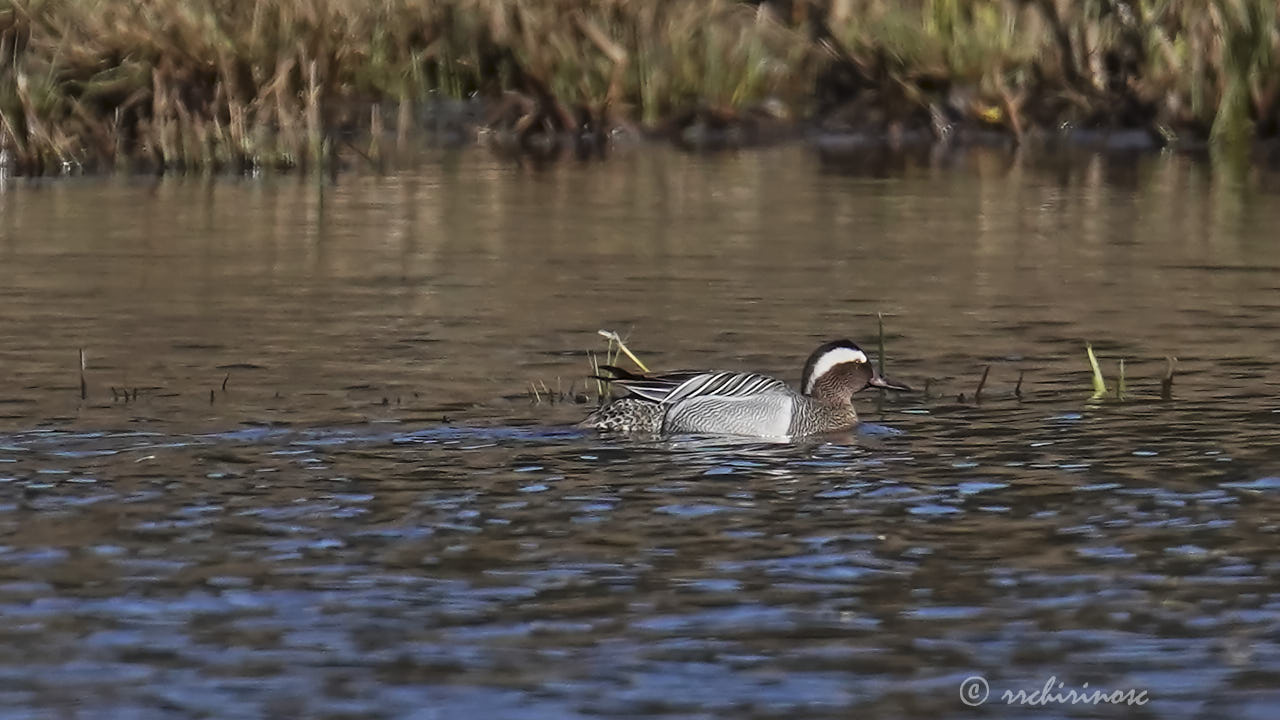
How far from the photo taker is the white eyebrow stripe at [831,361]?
10.2 metres

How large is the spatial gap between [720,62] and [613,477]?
45.4ft

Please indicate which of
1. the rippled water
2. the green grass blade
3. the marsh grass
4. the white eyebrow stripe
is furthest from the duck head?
the marsh grass

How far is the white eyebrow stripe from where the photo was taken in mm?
10156

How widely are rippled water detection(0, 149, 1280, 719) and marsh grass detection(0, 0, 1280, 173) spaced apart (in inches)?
148

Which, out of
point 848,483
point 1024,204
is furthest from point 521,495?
point 1024,204

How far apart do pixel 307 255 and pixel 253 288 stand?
4.41 feet

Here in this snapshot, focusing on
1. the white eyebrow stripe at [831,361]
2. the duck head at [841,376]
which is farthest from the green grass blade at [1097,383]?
the white eyebrow stripe at [831,361]

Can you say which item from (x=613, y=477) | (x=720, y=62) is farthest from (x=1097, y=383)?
(x=720, y=62)

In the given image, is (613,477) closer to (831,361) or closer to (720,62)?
(831,361)

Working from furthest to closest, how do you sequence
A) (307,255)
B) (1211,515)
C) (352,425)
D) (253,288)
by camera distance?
(307,255) → (253,288) → (352,425) → (1211,515)

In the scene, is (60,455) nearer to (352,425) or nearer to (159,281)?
(352,425)

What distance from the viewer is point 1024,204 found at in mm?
17594

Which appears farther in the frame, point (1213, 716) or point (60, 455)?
point (60, 455)

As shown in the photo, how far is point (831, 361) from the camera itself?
10188 millimetres
